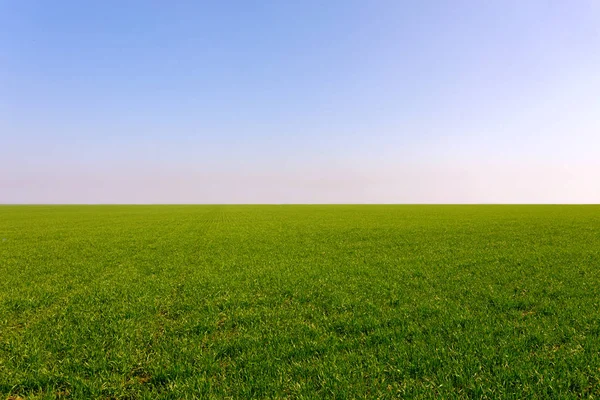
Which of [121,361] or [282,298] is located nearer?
[121,361]

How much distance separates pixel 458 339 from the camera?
23.1ft

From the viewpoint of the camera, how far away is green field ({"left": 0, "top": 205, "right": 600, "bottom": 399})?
559 centimetres

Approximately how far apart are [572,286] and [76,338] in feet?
48.9

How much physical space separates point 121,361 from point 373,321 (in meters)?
5.71

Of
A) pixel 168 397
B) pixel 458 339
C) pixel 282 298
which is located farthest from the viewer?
pixel 282 298

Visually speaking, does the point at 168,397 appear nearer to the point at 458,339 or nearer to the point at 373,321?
the point at 373,321

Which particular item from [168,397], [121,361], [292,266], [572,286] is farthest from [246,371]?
[572,286]

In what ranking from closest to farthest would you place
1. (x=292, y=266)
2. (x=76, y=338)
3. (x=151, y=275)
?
(x=76, y=338)
(x=151, y=275)
(x=292, y=266)

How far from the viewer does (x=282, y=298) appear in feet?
34.1

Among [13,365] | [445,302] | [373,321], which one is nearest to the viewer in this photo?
[13,365]

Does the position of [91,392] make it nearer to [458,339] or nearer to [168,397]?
[168,397]

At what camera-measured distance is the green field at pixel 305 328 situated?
5594 millimetres

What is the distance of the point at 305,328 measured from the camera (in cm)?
792

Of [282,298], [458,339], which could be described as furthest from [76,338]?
[458,339]
